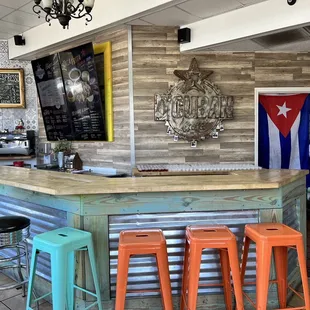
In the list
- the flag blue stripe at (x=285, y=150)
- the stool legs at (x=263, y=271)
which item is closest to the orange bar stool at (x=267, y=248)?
the stool legs at (x=263, y=271)

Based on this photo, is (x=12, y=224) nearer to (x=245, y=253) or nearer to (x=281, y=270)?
(x=245, y=253)

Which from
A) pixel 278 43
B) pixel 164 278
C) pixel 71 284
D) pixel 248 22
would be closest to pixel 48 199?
pixel 71 284

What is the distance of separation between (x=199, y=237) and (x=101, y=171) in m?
2.88

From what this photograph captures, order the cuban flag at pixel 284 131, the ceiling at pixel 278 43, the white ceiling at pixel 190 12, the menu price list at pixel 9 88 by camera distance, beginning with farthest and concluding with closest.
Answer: the menu price list at pixel 9 88 → the cuban flag at pixel 284 131 → the ceiling at pixel 278 43 → the white ceiling at pixel 190 12

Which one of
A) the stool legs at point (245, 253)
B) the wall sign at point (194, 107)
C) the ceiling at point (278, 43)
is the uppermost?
the ceiling at point (278, 43)

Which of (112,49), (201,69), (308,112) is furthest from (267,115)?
(112,49)

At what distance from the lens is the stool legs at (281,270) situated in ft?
8.00

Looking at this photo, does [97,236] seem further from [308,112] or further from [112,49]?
[308,112]

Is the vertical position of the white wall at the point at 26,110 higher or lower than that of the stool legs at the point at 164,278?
higher

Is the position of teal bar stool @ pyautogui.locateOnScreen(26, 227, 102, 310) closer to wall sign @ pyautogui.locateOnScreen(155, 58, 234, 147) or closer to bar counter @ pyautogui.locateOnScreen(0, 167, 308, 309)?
bar counter @ pyautogui.locateOnScreen(0, 167, 308, 309)

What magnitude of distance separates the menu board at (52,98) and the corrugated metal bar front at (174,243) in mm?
2980

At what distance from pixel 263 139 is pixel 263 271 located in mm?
3182

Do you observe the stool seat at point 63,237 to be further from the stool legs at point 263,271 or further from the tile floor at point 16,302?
the stool legs at point 263,271

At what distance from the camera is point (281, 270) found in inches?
96.4
